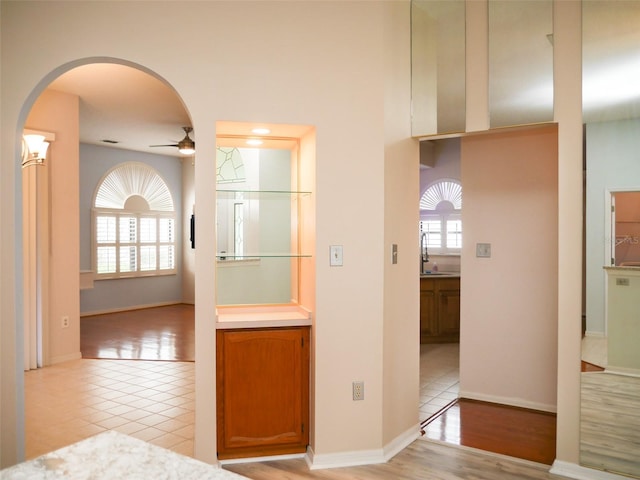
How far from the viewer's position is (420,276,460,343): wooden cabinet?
22.0ft

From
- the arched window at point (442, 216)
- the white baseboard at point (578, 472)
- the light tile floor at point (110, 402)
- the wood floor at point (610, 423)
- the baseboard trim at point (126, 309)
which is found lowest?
the light tile floor at point (110, 402)

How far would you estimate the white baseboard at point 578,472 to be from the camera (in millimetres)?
2912

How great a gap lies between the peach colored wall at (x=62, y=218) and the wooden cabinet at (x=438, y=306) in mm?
4314

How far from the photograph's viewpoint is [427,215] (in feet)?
28.9

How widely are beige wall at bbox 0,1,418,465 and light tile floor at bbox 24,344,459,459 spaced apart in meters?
0.85

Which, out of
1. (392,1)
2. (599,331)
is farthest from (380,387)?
(392,1)

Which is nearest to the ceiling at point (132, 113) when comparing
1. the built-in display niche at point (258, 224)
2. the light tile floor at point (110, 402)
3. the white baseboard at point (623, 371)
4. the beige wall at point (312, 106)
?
the built-in display niche at point (258, 224)

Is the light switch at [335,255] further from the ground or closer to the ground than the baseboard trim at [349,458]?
further from the ground

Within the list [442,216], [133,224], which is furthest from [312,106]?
[133,224]

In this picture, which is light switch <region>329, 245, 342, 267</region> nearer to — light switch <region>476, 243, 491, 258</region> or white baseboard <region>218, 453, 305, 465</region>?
white baseboard <region>218, 453, 305, 465</region>

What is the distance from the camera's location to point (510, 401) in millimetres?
4262

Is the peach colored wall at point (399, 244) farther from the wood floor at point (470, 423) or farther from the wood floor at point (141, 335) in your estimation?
the wood floor at point (141, 335)

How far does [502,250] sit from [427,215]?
Answer: 14.9 feet

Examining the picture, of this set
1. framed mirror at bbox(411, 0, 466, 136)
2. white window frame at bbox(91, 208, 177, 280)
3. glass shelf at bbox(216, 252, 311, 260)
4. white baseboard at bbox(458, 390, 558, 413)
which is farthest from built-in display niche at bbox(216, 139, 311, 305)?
white window frame at bbox(91, 208, 177, 280)
